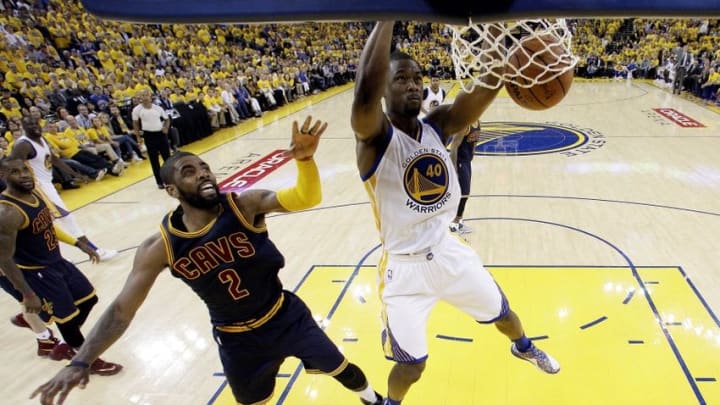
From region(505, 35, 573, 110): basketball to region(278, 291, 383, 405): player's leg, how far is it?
152cm

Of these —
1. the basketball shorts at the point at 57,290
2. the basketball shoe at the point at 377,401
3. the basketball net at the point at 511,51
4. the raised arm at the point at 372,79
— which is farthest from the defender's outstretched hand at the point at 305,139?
the basketball shorts at the point at 57,290

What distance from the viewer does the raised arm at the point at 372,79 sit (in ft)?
6.00

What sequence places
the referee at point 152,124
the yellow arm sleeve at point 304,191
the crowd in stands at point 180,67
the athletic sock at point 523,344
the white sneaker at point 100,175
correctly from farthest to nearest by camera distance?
the crowd in stands at point 180,67 → the white sneaker at point 100,175 → the referee at point 152,124 → the athletic sock at point 523,344 → the yellow arm sleeve at point 304,191

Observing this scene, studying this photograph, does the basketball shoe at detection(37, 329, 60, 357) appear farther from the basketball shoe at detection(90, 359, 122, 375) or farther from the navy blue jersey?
the navy blue jersey

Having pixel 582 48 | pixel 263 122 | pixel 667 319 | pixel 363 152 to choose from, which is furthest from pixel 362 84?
pixel 582 48

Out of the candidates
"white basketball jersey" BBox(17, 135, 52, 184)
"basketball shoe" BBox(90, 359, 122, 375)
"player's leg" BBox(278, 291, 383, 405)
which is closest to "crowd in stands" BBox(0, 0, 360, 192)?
"white basketball jersey" BBox(17, 135, 52, 184)

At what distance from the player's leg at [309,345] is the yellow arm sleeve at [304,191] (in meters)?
0.60

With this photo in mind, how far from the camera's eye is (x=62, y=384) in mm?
1979

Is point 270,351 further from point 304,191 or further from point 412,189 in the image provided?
point 412,189

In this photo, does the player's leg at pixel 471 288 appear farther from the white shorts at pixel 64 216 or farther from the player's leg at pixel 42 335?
the white shorts at pixel 64 216

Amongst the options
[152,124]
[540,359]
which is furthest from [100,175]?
[540,359]

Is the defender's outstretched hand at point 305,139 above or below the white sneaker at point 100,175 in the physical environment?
above

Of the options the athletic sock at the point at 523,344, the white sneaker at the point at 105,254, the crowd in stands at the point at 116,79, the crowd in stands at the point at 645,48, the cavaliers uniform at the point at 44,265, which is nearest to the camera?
the athletic sock at the point at 523,344

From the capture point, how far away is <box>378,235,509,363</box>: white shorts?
Answer: 2.48 meters
